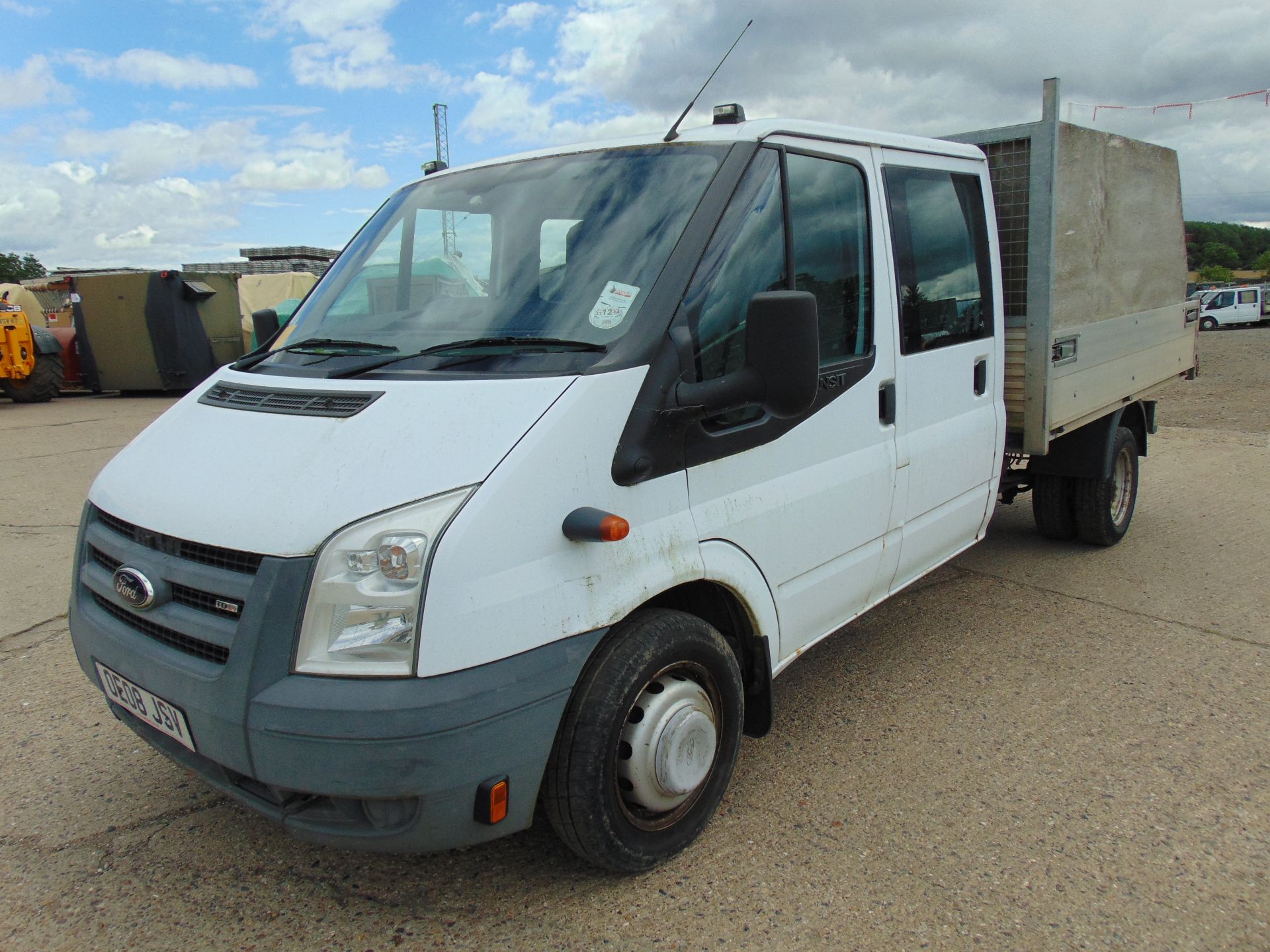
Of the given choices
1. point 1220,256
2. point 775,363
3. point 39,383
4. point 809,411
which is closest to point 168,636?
point 775,363

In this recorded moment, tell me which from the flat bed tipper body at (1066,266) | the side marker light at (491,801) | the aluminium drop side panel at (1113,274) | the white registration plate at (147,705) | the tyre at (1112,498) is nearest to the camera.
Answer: the side marker light at (491,801)

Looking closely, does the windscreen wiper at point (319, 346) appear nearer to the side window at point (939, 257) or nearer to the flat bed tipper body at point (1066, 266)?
the side window at point (939, 257)

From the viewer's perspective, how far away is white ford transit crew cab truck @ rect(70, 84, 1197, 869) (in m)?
2.14

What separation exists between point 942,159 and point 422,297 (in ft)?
A: 7.56

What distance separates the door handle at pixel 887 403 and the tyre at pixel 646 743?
1153 millimetres

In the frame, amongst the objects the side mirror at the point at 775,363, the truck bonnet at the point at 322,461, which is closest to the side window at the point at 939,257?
the side mirror at the point at 775,363

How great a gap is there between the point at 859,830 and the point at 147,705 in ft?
6.93

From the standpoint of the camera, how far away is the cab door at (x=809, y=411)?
271 centimetres

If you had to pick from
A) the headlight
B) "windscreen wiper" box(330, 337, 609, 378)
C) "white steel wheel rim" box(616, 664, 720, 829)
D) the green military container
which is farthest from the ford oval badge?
the green military container

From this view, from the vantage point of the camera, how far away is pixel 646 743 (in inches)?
99.5

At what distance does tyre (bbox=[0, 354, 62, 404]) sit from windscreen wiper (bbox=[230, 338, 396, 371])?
51.2 ft

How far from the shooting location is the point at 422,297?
10.1ft

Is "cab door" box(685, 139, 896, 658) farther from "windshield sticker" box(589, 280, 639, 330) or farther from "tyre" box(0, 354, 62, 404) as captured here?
"tyre" box(0, 354, 62, 404)

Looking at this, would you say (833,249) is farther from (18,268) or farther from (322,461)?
(18,268)
